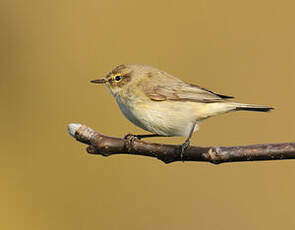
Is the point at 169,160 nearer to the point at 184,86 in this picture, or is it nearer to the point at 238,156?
the point at 238,156

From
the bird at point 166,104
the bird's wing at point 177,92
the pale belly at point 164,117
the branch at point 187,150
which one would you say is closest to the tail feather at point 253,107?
the bird at point 166,104

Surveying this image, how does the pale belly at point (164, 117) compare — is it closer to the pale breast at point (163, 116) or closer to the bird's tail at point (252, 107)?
the pale breast at point (163, 116)

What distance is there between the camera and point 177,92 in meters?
3.60

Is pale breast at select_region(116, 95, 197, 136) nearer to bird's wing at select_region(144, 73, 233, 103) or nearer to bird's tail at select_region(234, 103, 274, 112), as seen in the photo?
bird's wing at select_region(144, 73, 233, 103)

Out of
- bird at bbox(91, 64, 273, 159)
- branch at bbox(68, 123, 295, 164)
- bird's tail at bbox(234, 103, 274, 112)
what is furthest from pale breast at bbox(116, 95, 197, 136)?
branch at bbox(68, 123, 295, 164)

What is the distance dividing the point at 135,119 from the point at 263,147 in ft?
4.85

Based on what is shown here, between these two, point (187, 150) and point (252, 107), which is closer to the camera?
point (187, 150)

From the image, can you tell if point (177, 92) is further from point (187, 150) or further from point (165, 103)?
point (187, 150)

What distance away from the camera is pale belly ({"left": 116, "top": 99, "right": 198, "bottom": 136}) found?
127 inches

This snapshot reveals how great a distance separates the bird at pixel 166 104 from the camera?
3250 mm

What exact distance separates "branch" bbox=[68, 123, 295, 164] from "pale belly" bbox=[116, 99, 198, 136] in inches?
33.7

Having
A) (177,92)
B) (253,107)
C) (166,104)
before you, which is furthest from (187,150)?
(177,92)

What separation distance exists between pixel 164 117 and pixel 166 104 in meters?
0.16

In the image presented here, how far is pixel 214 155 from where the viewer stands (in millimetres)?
2043
